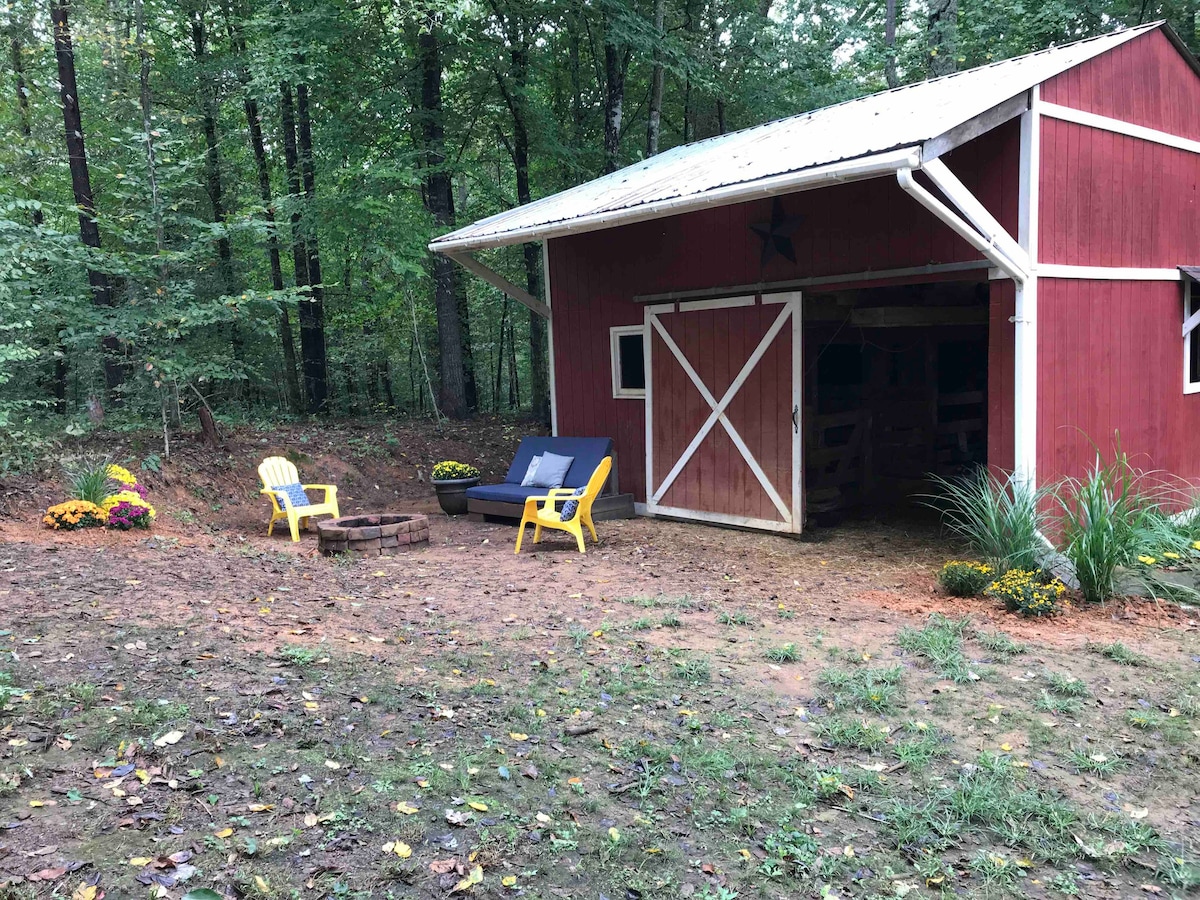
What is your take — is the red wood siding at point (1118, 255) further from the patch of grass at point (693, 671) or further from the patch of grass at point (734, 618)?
the patch of grass at point (693, 671)

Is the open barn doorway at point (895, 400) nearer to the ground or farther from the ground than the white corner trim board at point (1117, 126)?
nearer to the ground

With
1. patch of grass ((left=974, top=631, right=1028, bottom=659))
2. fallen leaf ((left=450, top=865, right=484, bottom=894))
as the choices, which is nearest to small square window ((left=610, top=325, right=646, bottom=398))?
patch of grass ((left=974, top=631, right=1028, bottom=659))

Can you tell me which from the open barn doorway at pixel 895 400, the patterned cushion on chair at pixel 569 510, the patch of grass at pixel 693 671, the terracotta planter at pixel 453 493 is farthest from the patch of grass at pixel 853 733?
the terracotta planter at pixel 453 493

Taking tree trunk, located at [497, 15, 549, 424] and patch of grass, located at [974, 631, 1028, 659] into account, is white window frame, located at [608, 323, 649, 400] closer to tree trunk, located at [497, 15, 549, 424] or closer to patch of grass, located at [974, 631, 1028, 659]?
tree trunk, located at [497, 15, 549, 424]

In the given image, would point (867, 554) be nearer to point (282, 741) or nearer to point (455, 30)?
point (282, 741)

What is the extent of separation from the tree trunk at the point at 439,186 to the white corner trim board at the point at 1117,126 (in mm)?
8233

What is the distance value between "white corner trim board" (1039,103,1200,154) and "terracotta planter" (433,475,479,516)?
20.5ft

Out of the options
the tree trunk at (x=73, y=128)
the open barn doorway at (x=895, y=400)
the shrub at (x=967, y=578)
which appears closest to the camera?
the shrub at (x=967, y=578)

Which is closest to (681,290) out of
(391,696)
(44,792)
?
(391,696)

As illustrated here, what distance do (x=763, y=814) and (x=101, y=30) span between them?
11.0 meters

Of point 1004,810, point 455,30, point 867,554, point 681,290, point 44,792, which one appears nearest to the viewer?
point 44,792

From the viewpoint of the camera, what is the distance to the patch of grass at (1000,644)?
440 centimetres

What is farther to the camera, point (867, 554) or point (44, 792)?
point (867, 554)

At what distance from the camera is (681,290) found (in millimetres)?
8492
